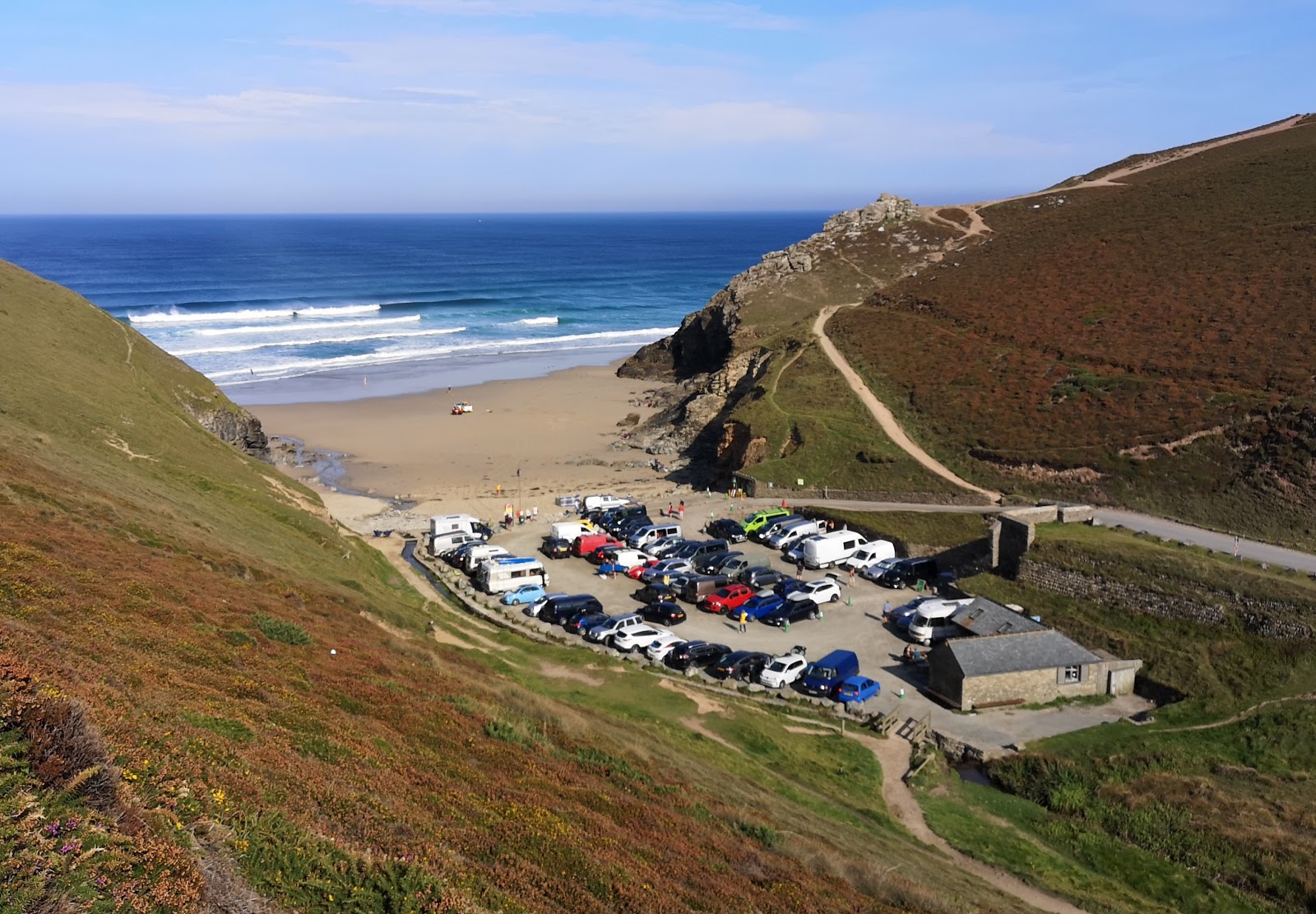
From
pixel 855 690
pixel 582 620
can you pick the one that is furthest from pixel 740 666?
pixel 582 620

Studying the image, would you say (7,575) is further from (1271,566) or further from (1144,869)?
(1271,566)

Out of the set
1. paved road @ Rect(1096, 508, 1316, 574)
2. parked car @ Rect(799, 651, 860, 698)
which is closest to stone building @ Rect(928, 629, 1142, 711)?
parked car @ Rect(799, 651, 860, 698)

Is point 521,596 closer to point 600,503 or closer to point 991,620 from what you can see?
point 600,503

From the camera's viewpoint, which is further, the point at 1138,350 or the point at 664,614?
the point at 1138,350

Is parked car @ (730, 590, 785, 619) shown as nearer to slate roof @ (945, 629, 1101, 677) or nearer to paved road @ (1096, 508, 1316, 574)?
slate roof @ (945, 629, 1101, 677)

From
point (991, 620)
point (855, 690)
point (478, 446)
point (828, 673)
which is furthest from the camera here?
point (478, 446)

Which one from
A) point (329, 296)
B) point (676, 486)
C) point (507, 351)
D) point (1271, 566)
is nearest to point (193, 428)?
point (676, 486)
